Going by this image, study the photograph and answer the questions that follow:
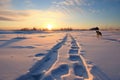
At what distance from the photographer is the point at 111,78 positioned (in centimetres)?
488

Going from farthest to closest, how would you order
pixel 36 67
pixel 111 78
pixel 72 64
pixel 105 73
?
pixel 72 64 → pixel 36 67 → pixel 105 73 → pixel 111 78

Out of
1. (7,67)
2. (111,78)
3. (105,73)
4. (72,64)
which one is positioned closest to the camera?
(111,78)

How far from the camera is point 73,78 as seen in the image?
497cm

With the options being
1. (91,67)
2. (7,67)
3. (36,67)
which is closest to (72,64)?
(91,67)

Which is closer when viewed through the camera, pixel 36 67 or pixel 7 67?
pixel 7 67

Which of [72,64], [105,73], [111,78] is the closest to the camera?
[111,78]

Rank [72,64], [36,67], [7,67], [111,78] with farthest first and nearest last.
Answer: [72,64]
[36,67]
[7,67]
[111,78]

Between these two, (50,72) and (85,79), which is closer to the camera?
(85,79)

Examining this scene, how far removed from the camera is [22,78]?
4.91 meters

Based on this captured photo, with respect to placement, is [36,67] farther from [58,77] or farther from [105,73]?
[105,73]

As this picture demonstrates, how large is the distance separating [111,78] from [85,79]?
686 millimetres

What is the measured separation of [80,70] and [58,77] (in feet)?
3.64

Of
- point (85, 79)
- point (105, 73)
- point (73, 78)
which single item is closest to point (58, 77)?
point (73, 78)

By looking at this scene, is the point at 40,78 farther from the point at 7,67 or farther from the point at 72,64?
the point at 72,64
